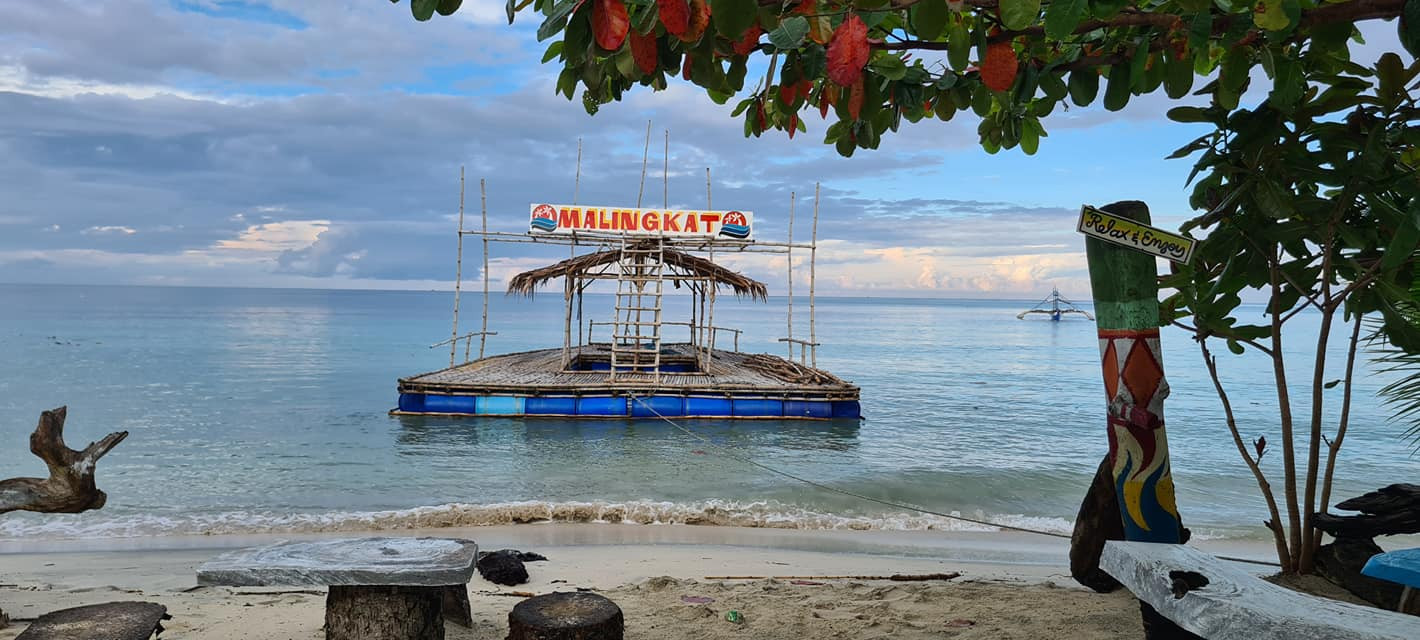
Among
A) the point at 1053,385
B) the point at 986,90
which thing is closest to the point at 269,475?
the point at 986,90

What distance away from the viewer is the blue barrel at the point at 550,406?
55.7 ft

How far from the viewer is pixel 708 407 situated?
17266 millimetres

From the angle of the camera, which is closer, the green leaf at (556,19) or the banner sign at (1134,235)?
the green leaf at (556,19)

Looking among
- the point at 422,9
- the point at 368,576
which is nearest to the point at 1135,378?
the point at 422,9

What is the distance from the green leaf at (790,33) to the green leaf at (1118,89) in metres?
1.45

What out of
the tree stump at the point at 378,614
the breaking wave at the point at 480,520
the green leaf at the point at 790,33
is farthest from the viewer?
the breaking wave at the point at 480,520

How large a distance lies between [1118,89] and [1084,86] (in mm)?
150

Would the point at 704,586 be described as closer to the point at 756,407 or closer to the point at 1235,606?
the point at 1235,606

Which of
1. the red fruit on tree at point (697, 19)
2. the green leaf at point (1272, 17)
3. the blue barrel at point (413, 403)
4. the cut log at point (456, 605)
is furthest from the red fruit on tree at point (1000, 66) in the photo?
the blue barrel at point (413, 403)

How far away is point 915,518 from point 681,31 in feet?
30.0

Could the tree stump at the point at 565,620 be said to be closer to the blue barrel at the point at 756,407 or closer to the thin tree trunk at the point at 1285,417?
the thin tree trunk at the point at 1285,417

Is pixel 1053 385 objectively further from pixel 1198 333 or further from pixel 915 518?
pixel 1198 333

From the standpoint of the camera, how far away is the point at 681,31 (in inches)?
72.4

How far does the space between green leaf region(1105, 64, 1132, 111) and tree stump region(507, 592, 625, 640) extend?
2.87 meters
